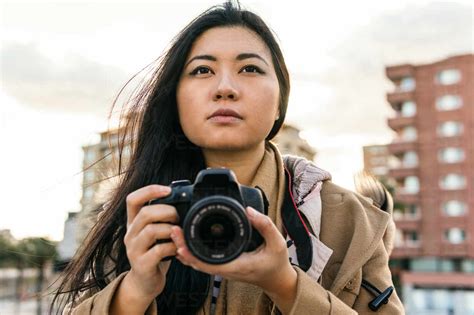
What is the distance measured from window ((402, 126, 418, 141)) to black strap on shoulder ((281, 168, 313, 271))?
40.9m

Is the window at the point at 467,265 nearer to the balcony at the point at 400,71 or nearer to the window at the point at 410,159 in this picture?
the window at the point at 410,159

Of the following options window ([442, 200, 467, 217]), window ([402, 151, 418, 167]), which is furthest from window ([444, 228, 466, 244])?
window ([402, 151, 418, 167])

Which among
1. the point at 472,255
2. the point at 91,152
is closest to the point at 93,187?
the point at 91,152

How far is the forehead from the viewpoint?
254 cm

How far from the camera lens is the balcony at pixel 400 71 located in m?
41.8

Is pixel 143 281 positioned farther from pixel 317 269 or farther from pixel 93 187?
pixel 93 187

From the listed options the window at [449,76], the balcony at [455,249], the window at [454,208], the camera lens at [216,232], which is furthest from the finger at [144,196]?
the window at [449,76]

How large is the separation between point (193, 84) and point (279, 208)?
0.62 meters

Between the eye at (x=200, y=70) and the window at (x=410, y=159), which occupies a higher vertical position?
the window at (x=410, y=159)

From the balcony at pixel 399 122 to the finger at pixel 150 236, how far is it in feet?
136

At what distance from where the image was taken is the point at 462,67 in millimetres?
40125

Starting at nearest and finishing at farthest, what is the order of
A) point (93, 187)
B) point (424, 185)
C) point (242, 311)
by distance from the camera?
point (242, 311)
point (93, 187)
point (424, 185)

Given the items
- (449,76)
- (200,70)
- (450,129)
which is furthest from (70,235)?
(449,76)

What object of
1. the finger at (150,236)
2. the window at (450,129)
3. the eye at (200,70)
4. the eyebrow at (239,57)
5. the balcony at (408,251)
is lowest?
the balcony at (408,251)
